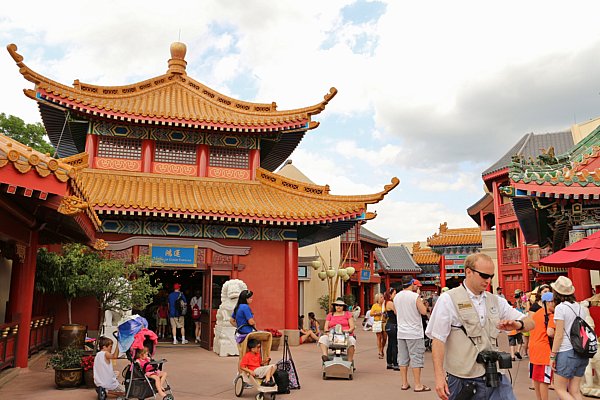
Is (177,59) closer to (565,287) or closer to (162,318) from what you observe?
(162,318)

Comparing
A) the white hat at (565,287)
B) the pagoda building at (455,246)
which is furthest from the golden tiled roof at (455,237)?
the white hat at (565,287)

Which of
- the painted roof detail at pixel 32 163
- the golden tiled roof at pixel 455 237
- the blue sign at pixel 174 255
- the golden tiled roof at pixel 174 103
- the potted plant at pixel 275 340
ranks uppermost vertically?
the golden tiled roof at pixel 174 103

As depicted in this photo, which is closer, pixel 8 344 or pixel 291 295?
pixel 8 344

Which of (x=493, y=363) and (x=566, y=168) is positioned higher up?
(x=566, y=168)

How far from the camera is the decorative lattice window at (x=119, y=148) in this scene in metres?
15.6

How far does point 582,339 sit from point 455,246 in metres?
36.0

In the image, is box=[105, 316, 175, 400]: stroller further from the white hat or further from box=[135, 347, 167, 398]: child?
the white hat

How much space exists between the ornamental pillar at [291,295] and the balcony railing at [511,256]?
17.3 metres

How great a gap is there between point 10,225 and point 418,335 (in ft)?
22.1

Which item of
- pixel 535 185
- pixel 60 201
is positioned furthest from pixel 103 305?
pixel 535 185

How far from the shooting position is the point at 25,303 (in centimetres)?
930

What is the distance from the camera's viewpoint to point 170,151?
16031 millimetres

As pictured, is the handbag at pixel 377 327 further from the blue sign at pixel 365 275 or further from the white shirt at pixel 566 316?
the blue sign at pixel 365 275

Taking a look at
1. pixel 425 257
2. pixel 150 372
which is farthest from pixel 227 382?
pixel 425 257
